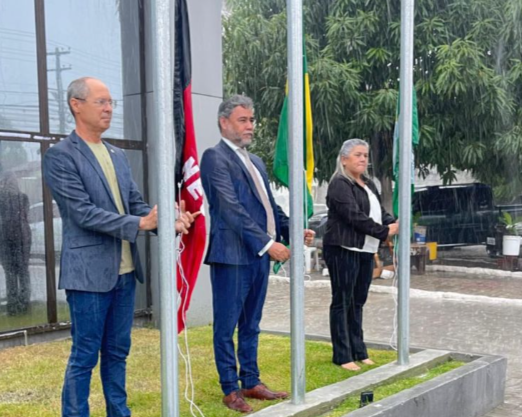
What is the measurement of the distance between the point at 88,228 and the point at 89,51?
4163 mm

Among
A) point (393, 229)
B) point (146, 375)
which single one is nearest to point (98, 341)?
point (146, 375)

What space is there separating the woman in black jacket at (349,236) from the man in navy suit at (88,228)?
1933 mm

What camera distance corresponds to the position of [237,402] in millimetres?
4113

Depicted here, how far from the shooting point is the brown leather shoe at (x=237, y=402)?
4082 millimetres

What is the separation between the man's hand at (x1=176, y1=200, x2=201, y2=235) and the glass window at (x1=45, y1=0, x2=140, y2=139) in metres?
3.72

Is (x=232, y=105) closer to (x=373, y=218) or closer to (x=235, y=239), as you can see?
(x=235, y=239)

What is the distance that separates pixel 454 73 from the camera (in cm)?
1216

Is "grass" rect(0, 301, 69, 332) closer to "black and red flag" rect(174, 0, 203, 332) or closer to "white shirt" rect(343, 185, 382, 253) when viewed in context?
"white shirt" rect(343, 185, 382, 253)

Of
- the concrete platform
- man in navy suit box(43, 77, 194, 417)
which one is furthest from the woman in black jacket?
man in navy suit box(43, 77, 194, 417)

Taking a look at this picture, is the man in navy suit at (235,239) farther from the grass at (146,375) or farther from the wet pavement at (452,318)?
the wet pavement at (452,318)

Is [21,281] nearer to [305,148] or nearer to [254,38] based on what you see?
[305,148]

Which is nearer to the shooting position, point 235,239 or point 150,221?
point 150,221

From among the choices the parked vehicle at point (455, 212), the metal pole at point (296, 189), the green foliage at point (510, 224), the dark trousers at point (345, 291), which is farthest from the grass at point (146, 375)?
the parked vehicle at point (455, 212)

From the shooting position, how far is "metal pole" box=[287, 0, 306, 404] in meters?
3.95
